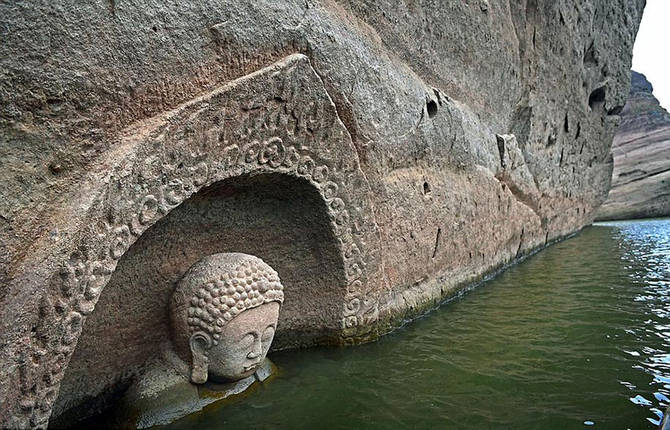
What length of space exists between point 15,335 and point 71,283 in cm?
26

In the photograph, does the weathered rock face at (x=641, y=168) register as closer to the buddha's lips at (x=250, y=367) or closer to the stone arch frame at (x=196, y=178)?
the stone arch frame at (x=196, y=178)

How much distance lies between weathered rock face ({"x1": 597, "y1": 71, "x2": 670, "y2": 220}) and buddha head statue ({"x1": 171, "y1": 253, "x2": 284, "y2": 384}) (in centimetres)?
1841

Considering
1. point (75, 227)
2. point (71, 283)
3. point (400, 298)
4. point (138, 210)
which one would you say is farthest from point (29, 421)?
point (400, 298)

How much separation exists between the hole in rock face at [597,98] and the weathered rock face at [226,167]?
634 cm

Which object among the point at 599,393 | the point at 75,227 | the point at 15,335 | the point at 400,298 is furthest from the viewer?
the point at 400,298

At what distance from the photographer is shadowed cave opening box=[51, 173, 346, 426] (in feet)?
7.81

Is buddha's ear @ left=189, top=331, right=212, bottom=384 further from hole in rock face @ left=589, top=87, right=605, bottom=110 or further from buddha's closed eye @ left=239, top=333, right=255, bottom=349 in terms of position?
hole in rock face @ left=589, top=87, right=605, bottom=110

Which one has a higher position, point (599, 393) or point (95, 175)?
point (95, 175)

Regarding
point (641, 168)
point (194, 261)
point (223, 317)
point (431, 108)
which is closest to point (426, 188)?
point (431, 108)

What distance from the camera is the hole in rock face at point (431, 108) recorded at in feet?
14.3

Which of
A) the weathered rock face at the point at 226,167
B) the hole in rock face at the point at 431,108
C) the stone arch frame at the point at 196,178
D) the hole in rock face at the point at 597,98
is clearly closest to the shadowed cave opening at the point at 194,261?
the weathered rock face at the point at 226,167

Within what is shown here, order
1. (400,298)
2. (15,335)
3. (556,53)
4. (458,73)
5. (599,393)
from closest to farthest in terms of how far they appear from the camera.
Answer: (15,335) < (599,393) < (400,298) < (458,73) < (556,53)

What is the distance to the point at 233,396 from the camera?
2.60 meters

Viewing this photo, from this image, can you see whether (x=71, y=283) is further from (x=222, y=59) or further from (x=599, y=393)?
(x=599, y=393)
